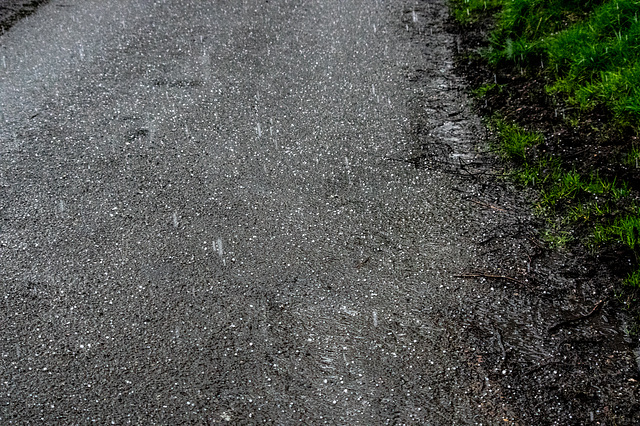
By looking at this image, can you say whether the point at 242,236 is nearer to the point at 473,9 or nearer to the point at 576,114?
the point at 576,114

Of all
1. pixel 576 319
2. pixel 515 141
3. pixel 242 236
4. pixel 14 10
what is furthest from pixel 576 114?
pixel 14 10

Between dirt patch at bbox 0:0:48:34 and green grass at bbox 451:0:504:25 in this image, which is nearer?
green grass at bbox 451:0:504:25

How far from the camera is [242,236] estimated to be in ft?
12.0

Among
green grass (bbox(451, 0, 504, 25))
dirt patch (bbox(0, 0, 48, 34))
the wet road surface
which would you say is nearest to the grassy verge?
green grass (bbox(451, 0, 504, 25))

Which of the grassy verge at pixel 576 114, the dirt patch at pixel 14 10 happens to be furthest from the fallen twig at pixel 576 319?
the dirt patch at pixel 14 10

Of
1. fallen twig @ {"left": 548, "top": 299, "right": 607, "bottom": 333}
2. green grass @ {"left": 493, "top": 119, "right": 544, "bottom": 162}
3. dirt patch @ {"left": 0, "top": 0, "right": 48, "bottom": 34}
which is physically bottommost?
fallen twig @ {"left": 548, "top": 299, "right": 607, "bottom": 333}

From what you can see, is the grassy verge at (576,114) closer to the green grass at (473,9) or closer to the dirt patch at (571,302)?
the dirt patch at (571,302)

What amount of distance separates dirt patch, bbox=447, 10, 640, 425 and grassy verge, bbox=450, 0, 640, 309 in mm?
15

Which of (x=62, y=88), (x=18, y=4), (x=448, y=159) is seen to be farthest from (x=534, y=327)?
(x=18, y=4)

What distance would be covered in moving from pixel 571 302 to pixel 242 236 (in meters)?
1.92

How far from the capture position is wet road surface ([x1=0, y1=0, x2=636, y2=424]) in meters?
2.74

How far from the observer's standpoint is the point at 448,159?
4.26 m

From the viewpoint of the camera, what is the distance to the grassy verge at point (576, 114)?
11.8 ft

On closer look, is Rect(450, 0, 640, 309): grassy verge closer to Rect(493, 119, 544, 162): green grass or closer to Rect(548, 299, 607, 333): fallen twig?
Rect(493, 119, 544, 162): green grass
